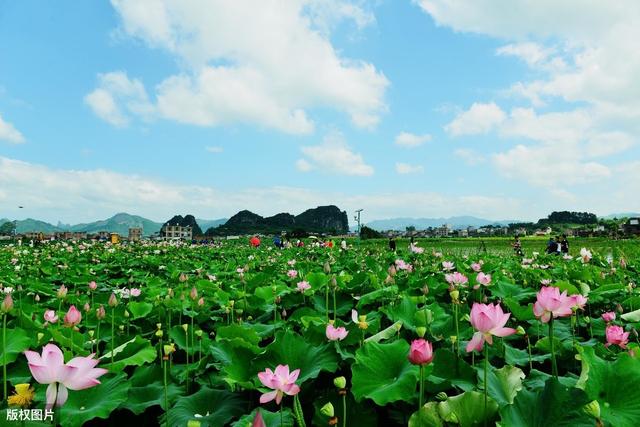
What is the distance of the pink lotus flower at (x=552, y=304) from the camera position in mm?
1307

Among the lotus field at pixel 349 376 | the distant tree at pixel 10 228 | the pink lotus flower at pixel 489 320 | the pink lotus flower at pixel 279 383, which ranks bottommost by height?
the lotus field at pixel 349 376

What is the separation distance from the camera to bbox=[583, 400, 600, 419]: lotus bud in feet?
3.58

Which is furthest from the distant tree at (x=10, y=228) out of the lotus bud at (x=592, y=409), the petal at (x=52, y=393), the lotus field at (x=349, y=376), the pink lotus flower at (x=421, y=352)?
the lotus bud at (x=592, y=409)

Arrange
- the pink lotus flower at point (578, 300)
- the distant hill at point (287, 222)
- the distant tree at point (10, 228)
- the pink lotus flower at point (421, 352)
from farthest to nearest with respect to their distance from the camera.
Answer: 1. the distant hill at point (287, 222)
2. the distant tree at point (10, 228)
3. the pink lotus flower at point (578, 300)
4. the pink lotus flower at point (421, 352)

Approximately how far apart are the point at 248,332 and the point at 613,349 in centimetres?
171

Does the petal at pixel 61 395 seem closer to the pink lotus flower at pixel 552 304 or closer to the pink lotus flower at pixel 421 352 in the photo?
the pink lotus flower at pixel 421 352

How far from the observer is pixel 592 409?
3.60 ft

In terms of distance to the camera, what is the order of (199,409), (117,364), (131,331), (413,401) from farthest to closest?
1. (131,331)
2. (117,364)
3. (199,409)
4. (413,401)

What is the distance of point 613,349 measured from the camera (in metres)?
1.95

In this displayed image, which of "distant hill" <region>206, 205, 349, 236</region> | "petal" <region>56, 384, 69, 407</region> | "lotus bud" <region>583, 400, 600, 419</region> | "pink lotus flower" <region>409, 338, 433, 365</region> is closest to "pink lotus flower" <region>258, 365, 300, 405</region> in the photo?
"pink lotus flower" <region>409, 338, 433, 365</region>

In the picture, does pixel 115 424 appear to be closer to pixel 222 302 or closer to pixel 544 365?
pixel 222 302

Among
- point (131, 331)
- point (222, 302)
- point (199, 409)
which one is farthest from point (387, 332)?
point (131, 331)

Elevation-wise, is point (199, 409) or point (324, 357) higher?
point (324, 357)

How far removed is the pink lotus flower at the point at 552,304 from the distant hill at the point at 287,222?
283 ft
